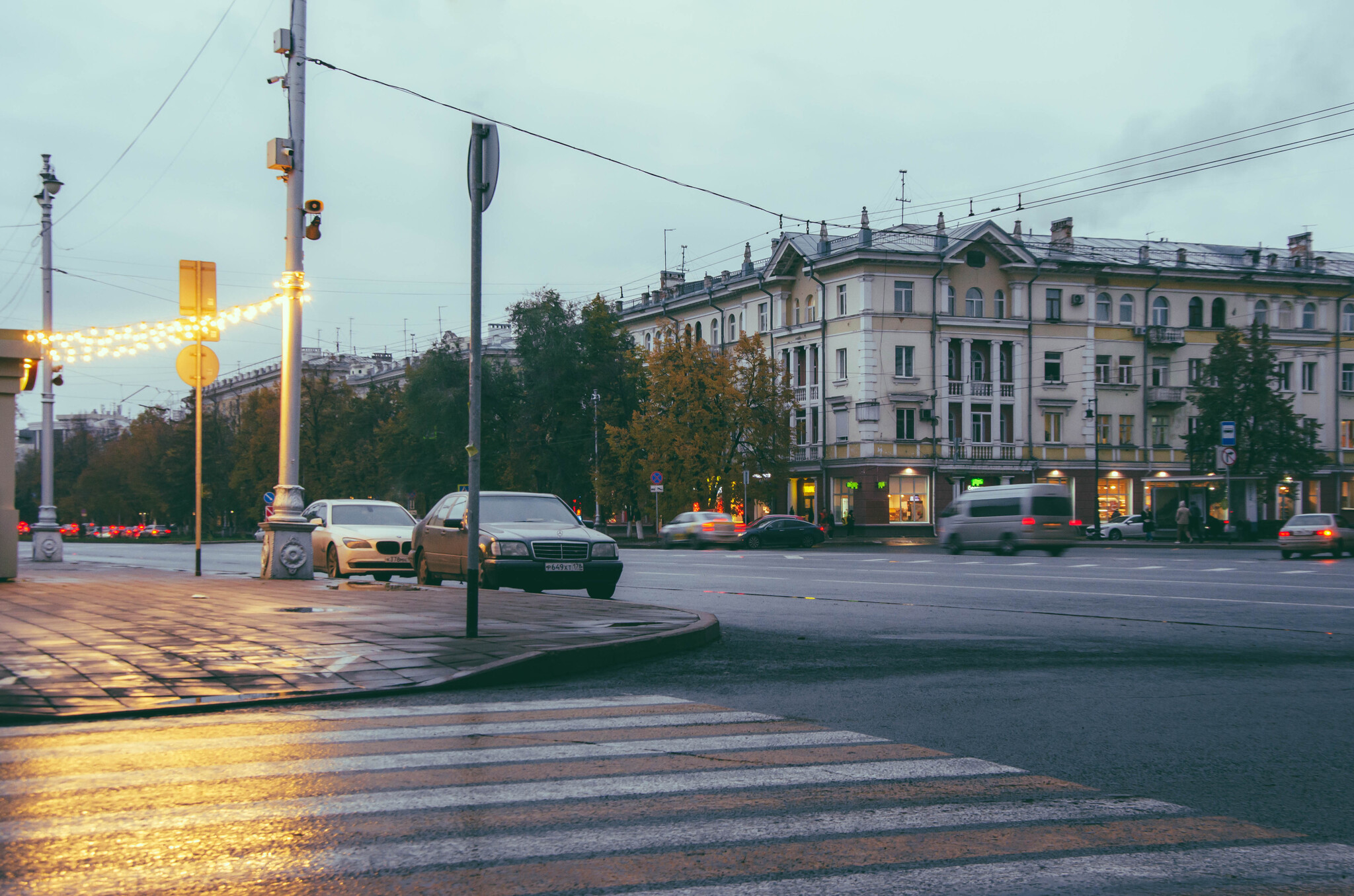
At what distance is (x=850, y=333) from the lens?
6200 centimetres

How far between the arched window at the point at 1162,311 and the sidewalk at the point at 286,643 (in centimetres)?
5948

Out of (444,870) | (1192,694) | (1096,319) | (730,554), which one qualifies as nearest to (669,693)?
(1192,694)

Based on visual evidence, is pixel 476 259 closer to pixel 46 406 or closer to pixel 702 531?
pixel 46 406

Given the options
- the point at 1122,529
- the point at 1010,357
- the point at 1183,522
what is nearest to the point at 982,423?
the point at 1010,357

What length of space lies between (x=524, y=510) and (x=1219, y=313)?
203 ft

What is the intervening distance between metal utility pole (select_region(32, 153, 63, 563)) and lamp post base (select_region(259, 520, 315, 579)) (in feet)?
36.4

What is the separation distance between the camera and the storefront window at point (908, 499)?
61.0 m

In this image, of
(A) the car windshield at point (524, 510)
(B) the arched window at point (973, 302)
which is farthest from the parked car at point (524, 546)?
(B) the arched window at point (973, 302)

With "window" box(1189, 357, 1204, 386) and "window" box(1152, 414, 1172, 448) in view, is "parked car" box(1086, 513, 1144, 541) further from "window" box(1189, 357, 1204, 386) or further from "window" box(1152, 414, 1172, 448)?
"window" box(1189, 357, 1204, 386)

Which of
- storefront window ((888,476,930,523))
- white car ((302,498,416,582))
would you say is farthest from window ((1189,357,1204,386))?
white car ((302,498,416,582))

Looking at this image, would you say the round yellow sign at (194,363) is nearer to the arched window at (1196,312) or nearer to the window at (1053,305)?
the window at (1053,305)

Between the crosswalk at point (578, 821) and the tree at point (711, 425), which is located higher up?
the tree at point (711, 425)

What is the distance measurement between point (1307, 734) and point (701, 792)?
3860 mm

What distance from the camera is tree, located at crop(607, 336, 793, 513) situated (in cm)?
5875
